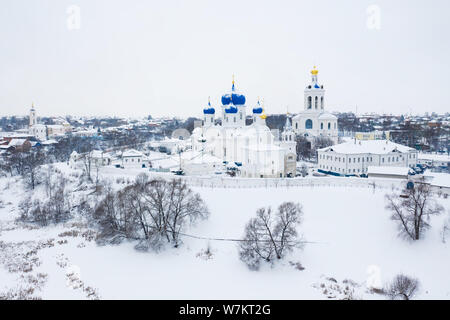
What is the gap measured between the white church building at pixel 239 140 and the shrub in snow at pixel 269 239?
968cm

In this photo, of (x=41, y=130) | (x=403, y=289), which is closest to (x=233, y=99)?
(x=403, y=289)

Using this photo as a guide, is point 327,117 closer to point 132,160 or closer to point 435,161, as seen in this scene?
point 435,161

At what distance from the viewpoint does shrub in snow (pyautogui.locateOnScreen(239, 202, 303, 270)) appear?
51.1ft

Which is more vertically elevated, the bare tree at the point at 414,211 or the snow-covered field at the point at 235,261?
the bare tree at the point at 414,211

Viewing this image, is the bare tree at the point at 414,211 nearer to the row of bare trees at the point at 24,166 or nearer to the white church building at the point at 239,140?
the white church building at the point at 239,140

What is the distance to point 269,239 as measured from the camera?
16.5 m

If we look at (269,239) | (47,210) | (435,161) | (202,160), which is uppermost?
(202,160)

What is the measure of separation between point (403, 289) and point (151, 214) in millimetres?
11205

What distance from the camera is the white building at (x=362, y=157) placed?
2877cm

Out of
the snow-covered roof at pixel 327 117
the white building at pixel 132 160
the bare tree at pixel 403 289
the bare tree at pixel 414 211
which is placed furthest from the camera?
the snow-covered roof at pixel 327 117

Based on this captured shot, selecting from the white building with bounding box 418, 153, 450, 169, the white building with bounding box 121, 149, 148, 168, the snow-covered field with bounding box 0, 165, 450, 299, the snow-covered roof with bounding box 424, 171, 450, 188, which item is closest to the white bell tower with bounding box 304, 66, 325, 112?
the white building with bounding box 418, 153, 450, 169

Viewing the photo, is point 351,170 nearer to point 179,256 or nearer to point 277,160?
point 277,160

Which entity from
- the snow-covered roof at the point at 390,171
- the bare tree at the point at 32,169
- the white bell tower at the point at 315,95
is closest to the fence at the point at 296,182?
the snow-covered roof at the point at 390,171

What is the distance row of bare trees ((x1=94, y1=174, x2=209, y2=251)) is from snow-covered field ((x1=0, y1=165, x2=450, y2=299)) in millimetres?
614
